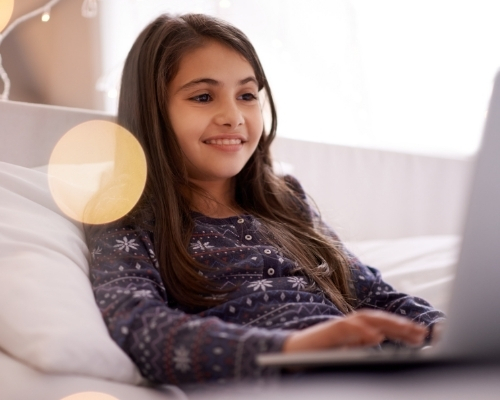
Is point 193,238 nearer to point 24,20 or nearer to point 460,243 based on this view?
point 460,243

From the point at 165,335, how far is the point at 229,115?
486 mm

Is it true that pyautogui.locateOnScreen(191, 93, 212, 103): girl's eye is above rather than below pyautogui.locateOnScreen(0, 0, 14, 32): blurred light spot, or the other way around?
below

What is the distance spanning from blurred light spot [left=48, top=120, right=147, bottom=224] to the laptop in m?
0.54

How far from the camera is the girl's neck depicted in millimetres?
1194

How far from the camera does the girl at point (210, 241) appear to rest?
808 mm

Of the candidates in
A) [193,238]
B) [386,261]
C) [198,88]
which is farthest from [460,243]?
[386,261]

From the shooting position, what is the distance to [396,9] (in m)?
2.21

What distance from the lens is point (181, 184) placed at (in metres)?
1.19

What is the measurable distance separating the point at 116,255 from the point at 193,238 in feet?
0.54

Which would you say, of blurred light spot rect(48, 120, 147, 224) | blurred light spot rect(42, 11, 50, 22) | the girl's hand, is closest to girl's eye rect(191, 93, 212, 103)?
blurred light spot rect(48, 120, 147, 224)

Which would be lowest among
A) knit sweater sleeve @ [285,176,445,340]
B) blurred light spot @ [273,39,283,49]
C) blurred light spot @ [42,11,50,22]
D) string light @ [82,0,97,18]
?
knit sweater sleeve @ [285,176,445,340]

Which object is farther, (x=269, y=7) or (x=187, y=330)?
(x=269, y=7)

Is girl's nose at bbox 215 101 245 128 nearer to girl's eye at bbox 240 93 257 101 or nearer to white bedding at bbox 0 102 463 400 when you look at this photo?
girl's eye at bbox 240 93 257 101

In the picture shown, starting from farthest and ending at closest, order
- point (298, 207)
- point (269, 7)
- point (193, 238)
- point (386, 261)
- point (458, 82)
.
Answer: point (458, 82) < point (269, 7) < point (386, 261) < point (298, 207) < point (193, 238)
